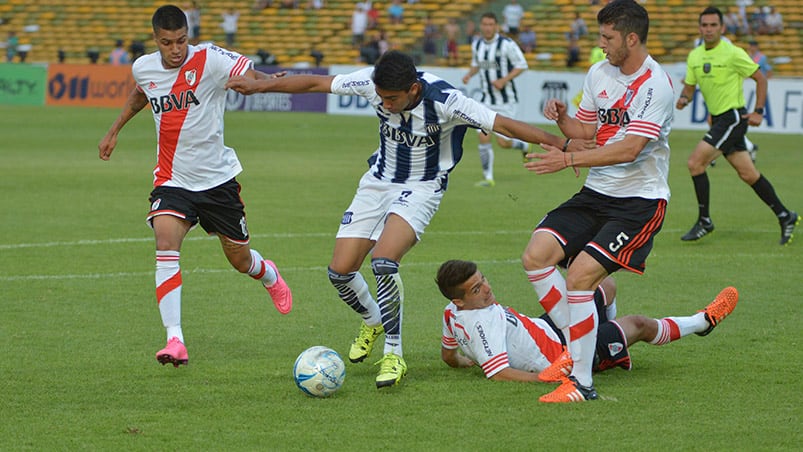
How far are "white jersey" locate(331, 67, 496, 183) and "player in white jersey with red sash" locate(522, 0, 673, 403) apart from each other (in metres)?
0.53

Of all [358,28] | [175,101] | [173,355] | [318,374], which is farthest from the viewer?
[358,28]

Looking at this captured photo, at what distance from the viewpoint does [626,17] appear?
6352 mm

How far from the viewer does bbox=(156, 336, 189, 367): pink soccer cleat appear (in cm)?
658

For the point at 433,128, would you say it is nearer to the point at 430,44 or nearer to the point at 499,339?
the point at 499,339

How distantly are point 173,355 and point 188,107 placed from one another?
1.79m

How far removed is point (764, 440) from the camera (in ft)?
17.7

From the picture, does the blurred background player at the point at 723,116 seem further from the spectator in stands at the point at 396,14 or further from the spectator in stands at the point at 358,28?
the spectator in stands at the point at 396,14

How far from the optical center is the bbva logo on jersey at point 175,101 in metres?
7.51

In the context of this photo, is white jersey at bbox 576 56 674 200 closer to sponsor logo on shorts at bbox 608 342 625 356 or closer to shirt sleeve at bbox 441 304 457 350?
sponsor logo on shorts at bbox 608 342 625 356

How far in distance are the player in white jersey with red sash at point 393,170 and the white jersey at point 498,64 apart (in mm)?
12060

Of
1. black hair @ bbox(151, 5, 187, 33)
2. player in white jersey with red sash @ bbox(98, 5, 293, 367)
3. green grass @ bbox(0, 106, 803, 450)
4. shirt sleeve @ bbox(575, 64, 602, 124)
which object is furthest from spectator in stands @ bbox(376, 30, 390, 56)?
shirt sleeve @ bbox(575, 64, 602, 124)

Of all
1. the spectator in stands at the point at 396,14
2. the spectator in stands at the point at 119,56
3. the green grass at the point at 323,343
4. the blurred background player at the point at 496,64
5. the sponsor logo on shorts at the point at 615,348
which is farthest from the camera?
the spectator in stands at the point at 396,14

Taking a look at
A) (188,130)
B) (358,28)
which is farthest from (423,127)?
(358,28)

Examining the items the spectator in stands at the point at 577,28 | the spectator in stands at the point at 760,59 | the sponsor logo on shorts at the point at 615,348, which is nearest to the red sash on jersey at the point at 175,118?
the sponsor logo on shorts at the point at 615,348
